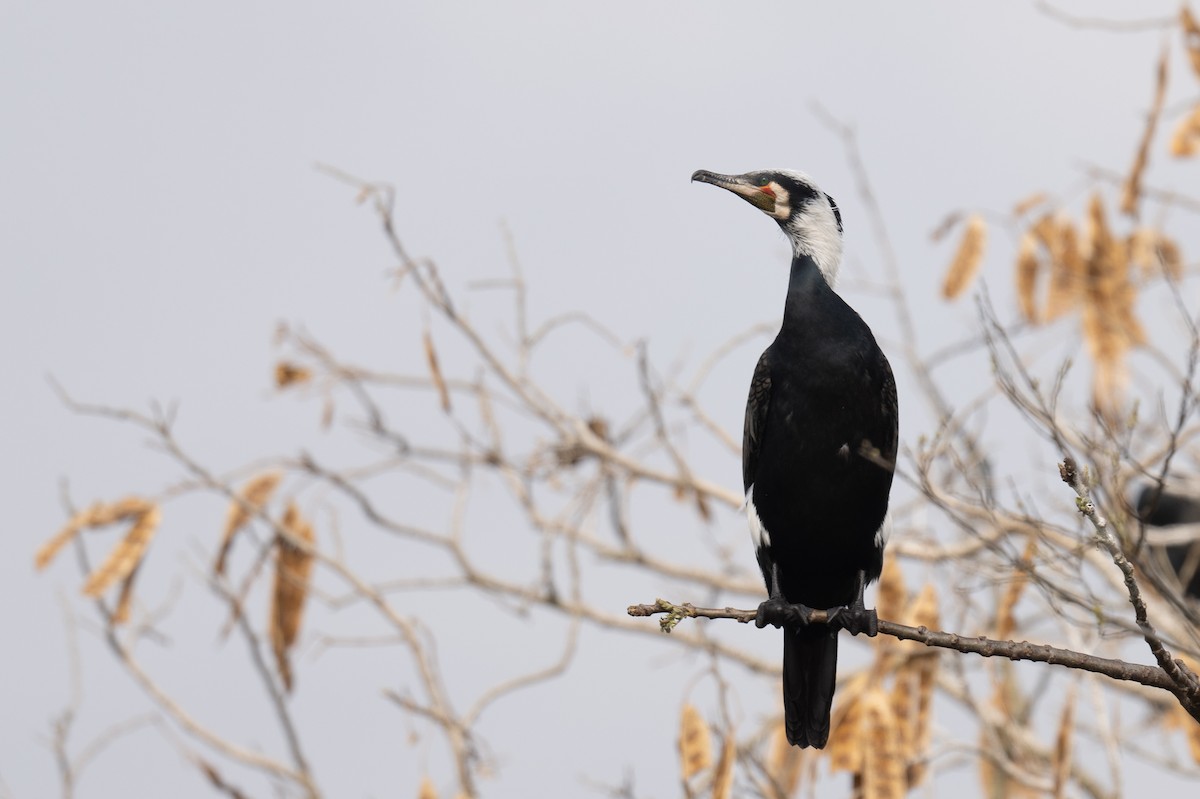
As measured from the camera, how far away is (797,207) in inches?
182

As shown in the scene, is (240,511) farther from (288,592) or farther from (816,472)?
(816,472)

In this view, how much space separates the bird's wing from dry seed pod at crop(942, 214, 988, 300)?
9.03 ft

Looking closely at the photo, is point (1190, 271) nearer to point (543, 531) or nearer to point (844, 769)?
point (844, 769)

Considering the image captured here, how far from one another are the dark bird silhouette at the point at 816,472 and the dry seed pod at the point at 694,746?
2.01ft

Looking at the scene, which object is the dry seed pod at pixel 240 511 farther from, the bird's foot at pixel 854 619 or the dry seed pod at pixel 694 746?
the bird's foot at pixel 854 619

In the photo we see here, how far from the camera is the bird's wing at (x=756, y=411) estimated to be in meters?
4.28

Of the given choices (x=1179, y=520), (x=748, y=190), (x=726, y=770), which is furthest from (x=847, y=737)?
(x=1179, y=520)

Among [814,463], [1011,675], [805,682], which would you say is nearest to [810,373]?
[814,463]

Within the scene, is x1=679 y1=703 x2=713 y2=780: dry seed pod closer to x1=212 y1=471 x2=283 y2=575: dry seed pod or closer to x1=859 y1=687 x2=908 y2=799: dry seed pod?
x1=859 y1=687 x2=908 y2=799: dry seed pod

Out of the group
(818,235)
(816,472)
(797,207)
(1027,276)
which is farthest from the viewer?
(1027,276)

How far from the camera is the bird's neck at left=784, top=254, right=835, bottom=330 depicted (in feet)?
13.9

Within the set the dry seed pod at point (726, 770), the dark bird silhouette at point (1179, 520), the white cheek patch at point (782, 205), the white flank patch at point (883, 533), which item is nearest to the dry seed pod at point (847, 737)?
the dry seed pod at point (726, 770)

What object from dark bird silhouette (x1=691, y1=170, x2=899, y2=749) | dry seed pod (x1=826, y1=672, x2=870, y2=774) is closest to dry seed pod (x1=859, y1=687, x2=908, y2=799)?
dry seed pod (x1=826, y1=672, x2=870, y2=774)

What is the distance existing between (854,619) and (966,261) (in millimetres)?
3430
